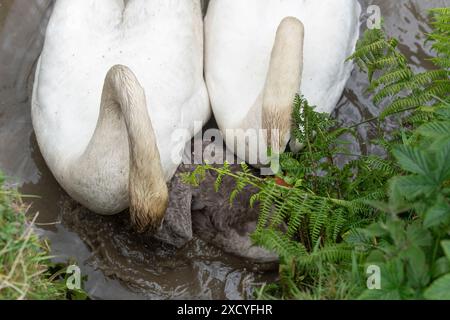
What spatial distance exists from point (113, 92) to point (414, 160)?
1.90 meters

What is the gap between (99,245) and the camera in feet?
18.0

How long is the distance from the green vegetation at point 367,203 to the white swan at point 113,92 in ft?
1.55

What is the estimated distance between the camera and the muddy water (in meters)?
5.39

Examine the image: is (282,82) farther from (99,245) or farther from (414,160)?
(99,245)

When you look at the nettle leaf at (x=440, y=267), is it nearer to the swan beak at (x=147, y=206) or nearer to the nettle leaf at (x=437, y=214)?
the nettle leaf at (x=437, y=214)

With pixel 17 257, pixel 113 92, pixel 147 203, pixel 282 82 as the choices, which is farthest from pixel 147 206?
pixel 282 82

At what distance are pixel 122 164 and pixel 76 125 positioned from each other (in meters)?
0.44

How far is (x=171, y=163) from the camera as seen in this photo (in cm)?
539

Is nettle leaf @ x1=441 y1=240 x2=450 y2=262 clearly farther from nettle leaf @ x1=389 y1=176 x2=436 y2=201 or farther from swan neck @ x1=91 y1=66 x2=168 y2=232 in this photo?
swan neck @ x1=91 y1=66 x2=168 y2=232

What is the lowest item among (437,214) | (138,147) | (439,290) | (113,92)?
(439,290)

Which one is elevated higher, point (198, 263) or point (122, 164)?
point (122, 164)
